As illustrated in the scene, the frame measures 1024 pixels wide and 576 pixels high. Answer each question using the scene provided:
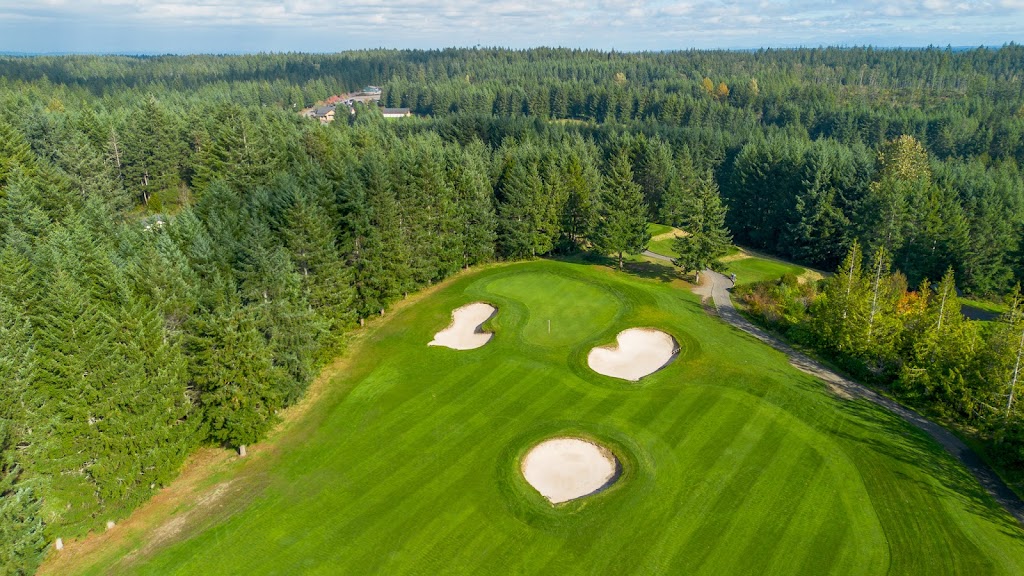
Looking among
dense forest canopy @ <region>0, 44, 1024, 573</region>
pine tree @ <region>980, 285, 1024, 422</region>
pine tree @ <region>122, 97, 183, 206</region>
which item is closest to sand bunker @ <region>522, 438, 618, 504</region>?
dense forest canopy @ <region>0, 44, 1024, 573</region>

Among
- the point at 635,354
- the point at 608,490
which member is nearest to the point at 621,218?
the point at 635,354

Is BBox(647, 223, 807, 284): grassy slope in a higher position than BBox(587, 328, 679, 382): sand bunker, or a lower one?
lower

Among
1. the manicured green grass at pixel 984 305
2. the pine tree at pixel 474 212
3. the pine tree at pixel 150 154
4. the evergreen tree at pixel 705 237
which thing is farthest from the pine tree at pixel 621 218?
the pine tree at pixel 150 154

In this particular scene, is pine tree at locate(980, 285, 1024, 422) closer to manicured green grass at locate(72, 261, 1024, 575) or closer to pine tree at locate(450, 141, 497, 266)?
manicured green grass at locate(72, 261, 1024, 575)

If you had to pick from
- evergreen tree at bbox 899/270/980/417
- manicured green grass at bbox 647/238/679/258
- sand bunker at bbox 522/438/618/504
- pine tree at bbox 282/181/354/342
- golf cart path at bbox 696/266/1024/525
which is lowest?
manicured green grass at bbox 647/238/679/258

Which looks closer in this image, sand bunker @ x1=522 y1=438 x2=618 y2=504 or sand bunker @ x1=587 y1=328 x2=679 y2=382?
sand bunker @ x1=522 y1=438 x2=618 y2=504

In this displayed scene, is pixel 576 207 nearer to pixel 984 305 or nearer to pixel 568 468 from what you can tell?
pixel 568 468
